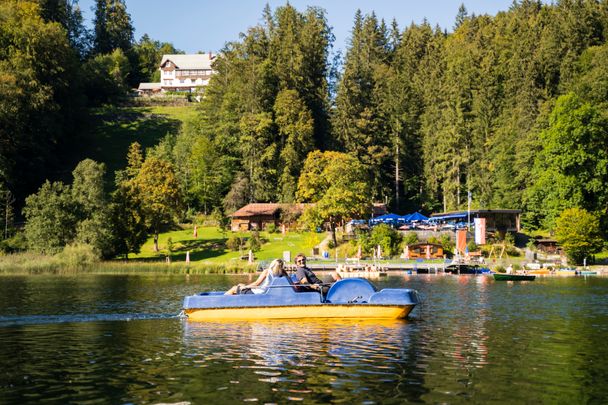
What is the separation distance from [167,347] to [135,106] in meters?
145

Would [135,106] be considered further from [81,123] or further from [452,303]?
[452,303]

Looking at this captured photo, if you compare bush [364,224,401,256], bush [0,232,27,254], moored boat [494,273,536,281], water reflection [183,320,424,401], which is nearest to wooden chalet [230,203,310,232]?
bush [364,224,401,256]

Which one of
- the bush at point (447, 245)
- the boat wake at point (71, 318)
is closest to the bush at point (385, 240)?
the bush at point (447, 245)

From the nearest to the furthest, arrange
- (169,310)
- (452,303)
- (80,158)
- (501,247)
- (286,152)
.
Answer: (169,310) < (452,303) < (501,247) < (286,152) < (80,158)

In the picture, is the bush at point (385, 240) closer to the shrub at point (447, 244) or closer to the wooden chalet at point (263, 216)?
the shrub at point (447, 244)

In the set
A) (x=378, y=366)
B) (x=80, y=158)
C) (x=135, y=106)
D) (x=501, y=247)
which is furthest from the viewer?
(x=135, y=106)

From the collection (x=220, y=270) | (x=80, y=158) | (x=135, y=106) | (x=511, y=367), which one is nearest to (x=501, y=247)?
(x=220, y=270)

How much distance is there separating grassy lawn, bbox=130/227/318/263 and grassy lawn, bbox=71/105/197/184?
28.5 metres

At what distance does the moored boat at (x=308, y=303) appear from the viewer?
102ft

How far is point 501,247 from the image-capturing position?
274ft

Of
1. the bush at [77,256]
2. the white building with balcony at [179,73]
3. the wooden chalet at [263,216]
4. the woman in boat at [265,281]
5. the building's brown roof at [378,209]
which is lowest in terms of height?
the woman in boat at [265,281]

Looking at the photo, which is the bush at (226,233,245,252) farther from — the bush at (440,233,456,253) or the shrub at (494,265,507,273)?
the shrub at (494,265,507,273)

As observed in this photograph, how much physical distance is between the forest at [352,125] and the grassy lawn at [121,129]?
15.9 ft

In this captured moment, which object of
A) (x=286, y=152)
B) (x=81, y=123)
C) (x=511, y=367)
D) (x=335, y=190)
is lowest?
(x=511, y=367)
